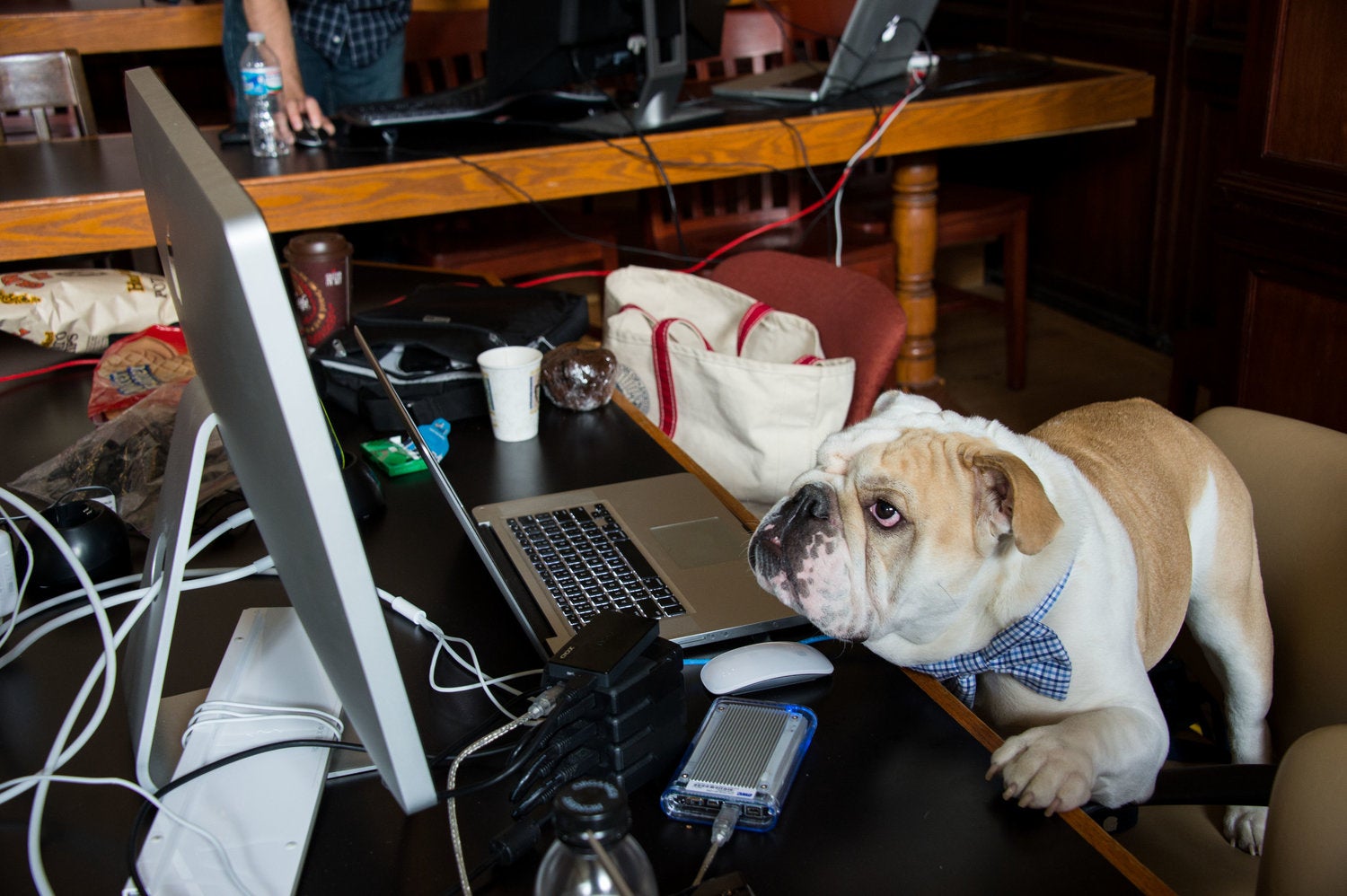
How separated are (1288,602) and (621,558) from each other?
0.72 metres

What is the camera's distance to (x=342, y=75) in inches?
122

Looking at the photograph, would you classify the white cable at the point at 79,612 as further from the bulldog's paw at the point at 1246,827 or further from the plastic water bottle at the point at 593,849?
the bulldog's paw at the point at 1246,827

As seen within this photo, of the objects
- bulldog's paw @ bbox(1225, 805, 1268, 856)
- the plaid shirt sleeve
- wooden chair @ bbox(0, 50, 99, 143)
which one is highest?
the plaid shirt sleeve

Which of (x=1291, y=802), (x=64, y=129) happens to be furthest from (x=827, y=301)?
(x=64, y=129)

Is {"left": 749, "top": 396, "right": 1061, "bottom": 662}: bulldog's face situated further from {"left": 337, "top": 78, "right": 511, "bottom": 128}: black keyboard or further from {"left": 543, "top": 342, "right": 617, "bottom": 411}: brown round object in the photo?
{"left": 337, "top": 78, "right": 511, "bottom": 128}: black keyboard

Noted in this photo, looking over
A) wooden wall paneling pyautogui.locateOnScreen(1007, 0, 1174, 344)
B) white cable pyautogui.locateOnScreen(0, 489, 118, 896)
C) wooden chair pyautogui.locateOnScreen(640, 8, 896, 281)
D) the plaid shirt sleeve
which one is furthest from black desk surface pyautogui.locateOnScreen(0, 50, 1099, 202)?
white cable pyautogui.locateOnScreen(0, 489, 118, 896)

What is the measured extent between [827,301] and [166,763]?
3.98 feet

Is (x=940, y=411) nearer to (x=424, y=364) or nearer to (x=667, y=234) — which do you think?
(x=424, y=364)

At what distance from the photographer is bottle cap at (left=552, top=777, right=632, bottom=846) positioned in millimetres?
575

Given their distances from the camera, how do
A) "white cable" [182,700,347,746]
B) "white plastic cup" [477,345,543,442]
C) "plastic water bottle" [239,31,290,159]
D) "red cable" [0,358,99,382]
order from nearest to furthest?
"white cable" [182,700,347,746] < "white plastic cup" [477,345,543,442] < "red cable" [0,358,99,382] < "plastic water bottle" [239,31,290,159]

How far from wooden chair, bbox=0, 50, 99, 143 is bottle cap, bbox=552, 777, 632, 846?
8.63 feet

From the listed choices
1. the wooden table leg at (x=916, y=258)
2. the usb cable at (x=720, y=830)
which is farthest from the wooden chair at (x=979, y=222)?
the usb cable at (x=720, y=830)

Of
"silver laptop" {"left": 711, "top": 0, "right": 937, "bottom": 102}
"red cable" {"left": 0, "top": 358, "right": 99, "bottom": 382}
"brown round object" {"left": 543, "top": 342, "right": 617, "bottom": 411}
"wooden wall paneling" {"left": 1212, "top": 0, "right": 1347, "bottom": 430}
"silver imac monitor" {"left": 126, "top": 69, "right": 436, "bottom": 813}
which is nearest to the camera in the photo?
"silver imac monitor" {"left": 126, "top": 69, "right": 436, "bottom": 813}

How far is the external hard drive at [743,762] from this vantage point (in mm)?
791
